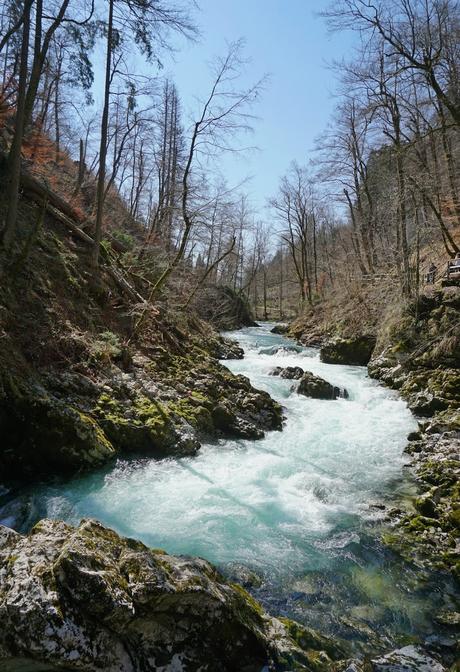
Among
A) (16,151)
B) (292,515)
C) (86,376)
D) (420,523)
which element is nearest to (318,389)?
(292,515)

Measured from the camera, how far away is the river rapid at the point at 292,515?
435cm

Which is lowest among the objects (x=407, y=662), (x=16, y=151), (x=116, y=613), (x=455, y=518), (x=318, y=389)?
(x=407, y=662)

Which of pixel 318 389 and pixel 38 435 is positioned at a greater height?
pixel 38 435

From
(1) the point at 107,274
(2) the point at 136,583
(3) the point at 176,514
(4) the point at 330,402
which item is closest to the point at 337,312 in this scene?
(4) the point at 330,402

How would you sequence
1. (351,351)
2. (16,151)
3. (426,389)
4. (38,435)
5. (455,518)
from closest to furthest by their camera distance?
(455,518) < (38,435) < (16,151) < (426,389) < (351,351)

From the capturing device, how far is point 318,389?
12.7 metres

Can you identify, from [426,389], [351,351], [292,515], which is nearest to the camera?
[292,515]

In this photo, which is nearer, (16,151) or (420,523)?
(420,523)

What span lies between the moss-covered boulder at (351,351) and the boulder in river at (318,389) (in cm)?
477

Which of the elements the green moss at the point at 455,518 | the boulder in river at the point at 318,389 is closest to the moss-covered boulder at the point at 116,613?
the green moss at the point at 455,518

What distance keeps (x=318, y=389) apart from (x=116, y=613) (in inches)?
421

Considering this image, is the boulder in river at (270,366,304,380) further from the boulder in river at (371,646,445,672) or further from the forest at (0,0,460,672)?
the boulder in river at (371,646,445,672)

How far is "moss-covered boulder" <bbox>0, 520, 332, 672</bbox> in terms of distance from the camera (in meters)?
2.34

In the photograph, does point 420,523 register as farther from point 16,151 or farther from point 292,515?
point 16,151
